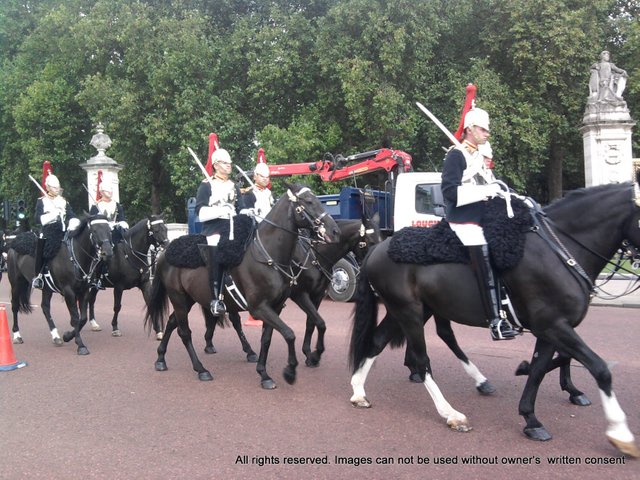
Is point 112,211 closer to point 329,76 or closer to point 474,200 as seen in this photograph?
point 474,200

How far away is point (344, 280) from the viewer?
42.8 ft

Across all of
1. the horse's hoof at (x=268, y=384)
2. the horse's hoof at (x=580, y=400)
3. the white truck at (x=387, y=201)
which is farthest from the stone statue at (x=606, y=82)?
the horse's hoof at (x=268, y=384)

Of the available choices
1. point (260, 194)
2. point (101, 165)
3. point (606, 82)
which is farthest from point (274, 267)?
point (101, 165)

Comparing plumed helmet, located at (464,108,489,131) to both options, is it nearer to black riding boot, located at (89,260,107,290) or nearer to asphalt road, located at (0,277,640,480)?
asphalt road, located at (0,277,640,480)

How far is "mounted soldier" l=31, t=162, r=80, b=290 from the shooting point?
960cm

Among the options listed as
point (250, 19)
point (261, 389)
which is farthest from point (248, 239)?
point (250, 19)

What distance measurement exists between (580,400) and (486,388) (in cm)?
87

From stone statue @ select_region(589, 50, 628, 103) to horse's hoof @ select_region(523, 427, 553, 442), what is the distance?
53.6 ft

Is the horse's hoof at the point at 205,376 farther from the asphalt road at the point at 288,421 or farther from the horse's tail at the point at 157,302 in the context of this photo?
the horse's tail at the point at 157,302

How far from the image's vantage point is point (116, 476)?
4176 millimetres

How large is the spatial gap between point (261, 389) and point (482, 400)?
7.68 ft

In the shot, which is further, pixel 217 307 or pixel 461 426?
pixel 217 307

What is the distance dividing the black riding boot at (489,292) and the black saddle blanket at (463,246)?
0.08 m

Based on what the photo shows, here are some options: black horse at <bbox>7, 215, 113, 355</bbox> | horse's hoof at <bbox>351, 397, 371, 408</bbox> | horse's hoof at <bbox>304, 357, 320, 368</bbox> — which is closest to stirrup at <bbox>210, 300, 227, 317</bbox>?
horse's hoof at <bbox>304, 357, 320, 368</bbox>
